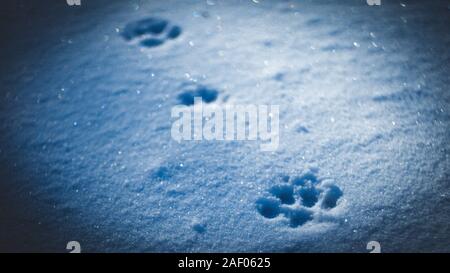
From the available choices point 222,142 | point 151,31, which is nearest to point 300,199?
point 222,142

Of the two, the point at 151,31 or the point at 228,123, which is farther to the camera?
the point at 151,31

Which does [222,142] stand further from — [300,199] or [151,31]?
[151,31]

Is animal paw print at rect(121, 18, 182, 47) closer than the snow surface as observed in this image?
No

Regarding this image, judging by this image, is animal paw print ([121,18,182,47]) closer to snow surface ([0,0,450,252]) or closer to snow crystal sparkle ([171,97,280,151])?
snow surface ([0,0,450,252])

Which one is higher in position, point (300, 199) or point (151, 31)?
point (151, 31)

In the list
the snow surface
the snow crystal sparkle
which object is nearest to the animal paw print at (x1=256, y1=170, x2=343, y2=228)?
the snow surface

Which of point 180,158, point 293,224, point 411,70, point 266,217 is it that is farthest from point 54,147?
point 411,70

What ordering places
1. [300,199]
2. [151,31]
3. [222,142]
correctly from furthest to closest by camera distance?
[151,31] → [222,142] → [300,199]

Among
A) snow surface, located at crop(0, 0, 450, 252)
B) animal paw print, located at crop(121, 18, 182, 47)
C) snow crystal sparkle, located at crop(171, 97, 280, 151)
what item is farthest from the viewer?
animal paw print, located at crop(121, 18, 182, 47)
